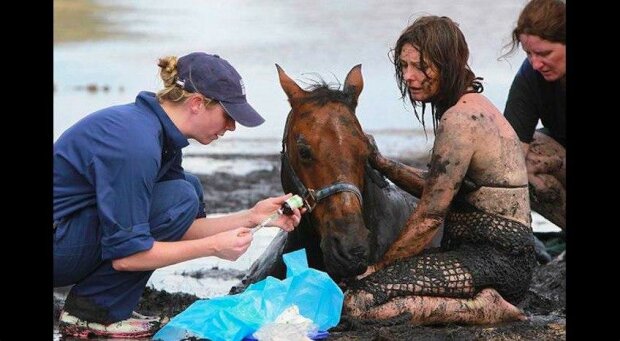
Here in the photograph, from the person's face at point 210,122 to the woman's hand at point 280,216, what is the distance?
1.49ft

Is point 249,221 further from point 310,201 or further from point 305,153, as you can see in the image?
point 305,153

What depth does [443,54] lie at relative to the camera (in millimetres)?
6602

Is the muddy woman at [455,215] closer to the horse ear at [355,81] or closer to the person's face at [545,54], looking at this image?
the horse ear at [355,81]

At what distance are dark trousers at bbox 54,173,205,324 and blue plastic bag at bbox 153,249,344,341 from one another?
313 millimetres

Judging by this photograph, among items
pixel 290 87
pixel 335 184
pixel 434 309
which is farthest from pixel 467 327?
pixel 290 87

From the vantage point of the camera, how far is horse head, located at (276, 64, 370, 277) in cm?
623

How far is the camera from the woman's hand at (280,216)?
247 inches

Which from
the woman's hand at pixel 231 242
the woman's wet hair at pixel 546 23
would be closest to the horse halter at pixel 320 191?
the woman's hand at pixel 231 242

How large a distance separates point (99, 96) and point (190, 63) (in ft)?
34.3

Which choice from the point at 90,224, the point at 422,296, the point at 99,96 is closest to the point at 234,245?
the point at 90,224

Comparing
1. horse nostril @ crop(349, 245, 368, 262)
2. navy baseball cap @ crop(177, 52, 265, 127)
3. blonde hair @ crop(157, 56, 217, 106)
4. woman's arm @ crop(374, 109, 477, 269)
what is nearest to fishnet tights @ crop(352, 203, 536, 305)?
woman's arm @ crop(374, 109, 477, 269)
